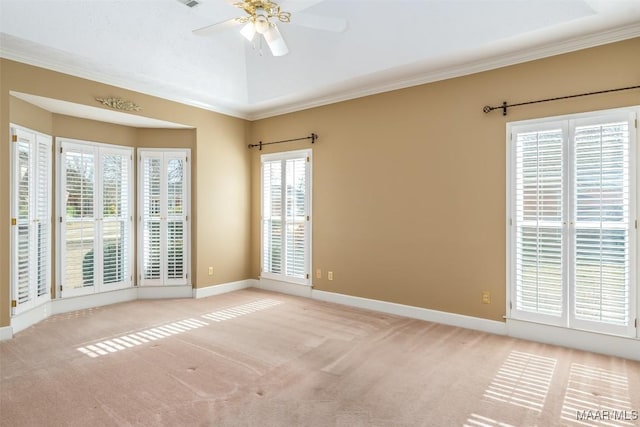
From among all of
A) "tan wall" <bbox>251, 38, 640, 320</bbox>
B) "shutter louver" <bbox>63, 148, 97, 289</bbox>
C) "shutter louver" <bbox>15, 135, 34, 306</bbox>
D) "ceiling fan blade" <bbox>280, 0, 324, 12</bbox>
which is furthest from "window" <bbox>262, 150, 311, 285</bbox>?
"shutter louver" <bbox>15, 135, 34, 306</bbox>

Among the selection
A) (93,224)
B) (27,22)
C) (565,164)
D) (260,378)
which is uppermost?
(27,22)

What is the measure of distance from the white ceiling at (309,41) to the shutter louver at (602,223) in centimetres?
92

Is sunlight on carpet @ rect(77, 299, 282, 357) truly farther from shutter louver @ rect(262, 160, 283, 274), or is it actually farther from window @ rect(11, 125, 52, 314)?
window @ rect(11, 125, 52, 314)

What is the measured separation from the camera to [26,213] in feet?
13.4

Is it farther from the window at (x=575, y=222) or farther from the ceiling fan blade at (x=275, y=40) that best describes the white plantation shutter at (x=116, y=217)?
the window at (x=575, y=222)

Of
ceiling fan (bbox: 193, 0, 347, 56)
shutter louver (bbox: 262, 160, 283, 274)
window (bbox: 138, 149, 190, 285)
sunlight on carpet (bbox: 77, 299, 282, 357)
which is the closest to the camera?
ceiling fan (bbox: 193, 0, 347, 56)

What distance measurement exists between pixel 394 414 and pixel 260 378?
3.56 ft

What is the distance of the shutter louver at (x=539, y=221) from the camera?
354cm

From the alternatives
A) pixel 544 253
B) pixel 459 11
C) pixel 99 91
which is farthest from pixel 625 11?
pixel 99 91

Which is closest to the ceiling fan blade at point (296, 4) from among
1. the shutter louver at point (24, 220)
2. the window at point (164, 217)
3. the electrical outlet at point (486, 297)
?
the window at point (164, 217)

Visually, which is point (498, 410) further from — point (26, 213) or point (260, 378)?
point (26, 213)

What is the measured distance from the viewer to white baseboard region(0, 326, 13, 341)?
144 inches

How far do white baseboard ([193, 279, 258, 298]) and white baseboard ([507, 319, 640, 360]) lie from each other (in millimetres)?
3981

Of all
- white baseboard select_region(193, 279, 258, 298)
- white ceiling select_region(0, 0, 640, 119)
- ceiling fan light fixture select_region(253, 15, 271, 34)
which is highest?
white ceiling select_region(0, 0, 640, 119)
